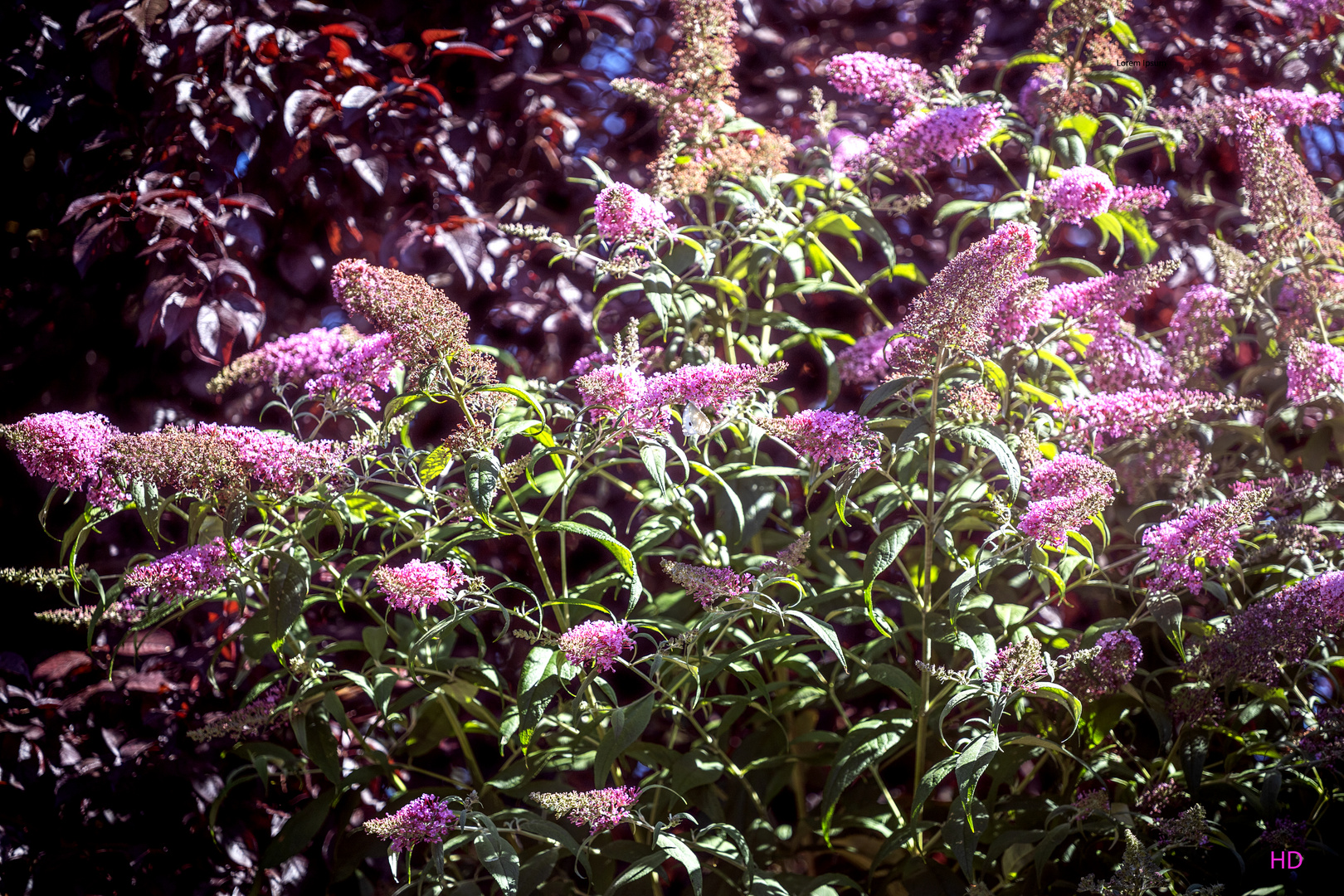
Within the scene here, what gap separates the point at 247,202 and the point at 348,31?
0.48 meters

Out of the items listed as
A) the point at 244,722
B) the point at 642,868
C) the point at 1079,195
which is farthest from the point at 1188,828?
the point at 244,722

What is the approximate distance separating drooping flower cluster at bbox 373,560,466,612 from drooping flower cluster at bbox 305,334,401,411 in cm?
33

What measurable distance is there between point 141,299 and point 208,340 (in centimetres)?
25

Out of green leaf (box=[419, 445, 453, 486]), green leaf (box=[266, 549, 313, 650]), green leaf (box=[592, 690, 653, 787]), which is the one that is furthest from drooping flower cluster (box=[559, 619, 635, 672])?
green leaf (box=[266, 549, 313, 650])

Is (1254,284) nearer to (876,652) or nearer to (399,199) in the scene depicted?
(876,652)

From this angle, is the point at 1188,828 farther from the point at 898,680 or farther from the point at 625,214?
the point at 625,214

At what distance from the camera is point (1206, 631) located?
63.2 inches

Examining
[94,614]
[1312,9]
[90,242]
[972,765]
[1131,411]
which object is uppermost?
[1312,9]

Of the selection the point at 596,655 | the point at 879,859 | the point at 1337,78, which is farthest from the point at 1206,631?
the point at 1337,78

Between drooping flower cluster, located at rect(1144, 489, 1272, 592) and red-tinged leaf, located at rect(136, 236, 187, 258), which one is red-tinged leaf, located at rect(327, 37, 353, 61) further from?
drooping flower cluster, located at rect(1144, 489, 1272, 592)

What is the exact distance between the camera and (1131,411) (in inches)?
60.3

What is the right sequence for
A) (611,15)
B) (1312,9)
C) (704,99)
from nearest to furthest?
1. (704,99)
2. (1312,9)
3. (611,15)

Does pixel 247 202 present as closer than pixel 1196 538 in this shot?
No

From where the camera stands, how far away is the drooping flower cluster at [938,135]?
179 cm
